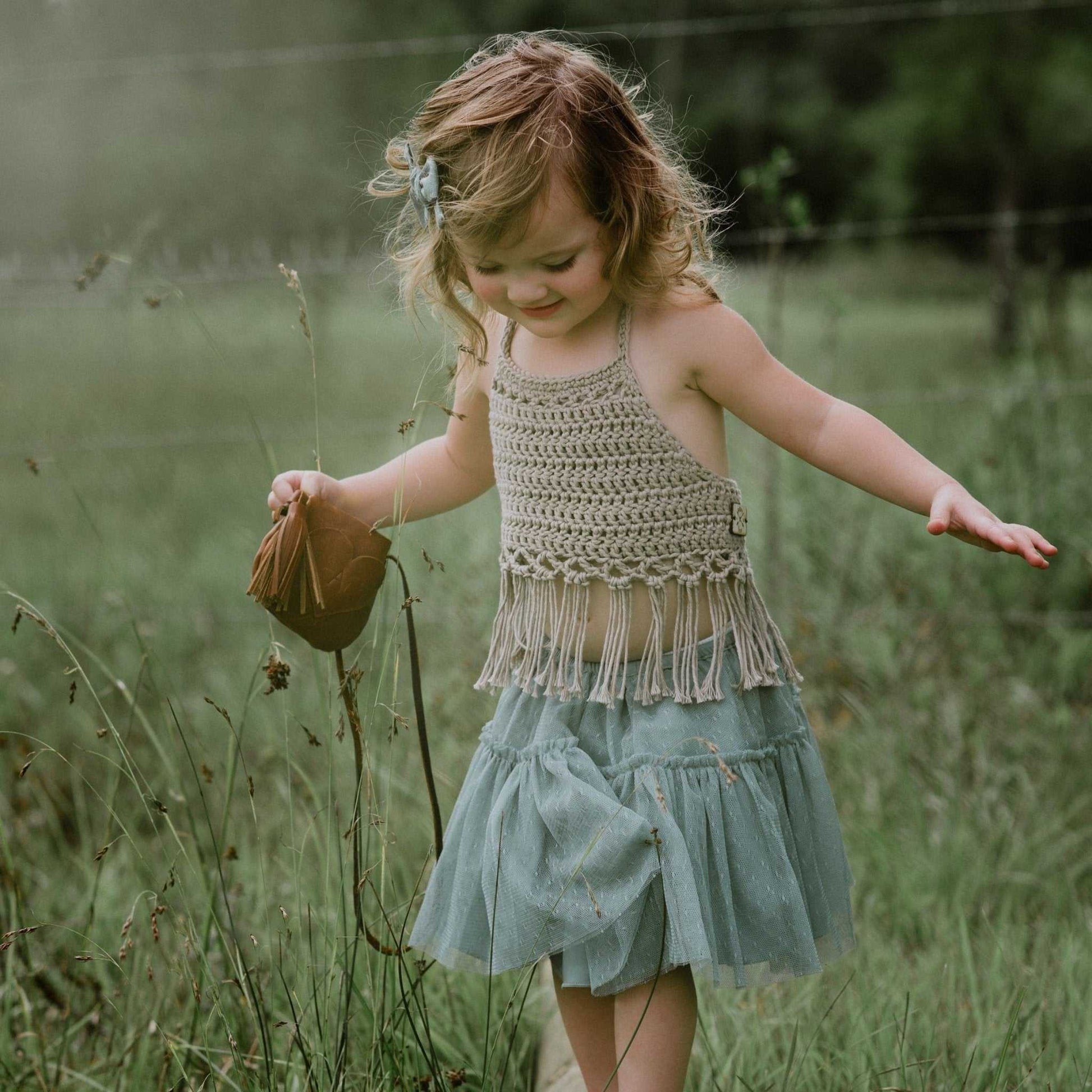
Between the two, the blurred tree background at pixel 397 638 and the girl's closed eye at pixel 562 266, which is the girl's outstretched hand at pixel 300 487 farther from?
the girl's closed eye at pixel 562 266

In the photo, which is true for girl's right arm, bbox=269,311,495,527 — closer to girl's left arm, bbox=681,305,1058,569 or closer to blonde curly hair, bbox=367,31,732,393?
blonde curly hair, bbox=367,31,732,393

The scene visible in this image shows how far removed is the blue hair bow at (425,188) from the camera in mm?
1597

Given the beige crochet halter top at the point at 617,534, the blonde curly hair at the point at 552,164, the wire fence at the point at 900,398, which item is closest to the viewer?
the blonde curly hair at the point at 552,164

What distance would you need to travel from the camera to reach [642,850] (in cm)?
154

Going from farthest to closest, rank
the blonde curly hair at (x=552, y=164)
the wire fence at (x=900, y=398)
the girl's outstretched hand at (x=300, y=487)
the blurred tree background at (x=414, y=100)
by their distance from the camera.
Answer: the blurred tree background at (x=414, y=100) < the wire fence at (x=900, y=398) < the girl's outstretched hand at (x=300, y=487) < the blonde curly hair at (x=552, y=164)

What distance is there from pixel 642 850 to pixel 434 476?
676 millimetres

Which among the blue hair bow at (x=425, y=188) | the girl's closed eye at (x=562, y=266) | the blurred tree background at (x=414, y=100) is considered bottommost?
the girl's closed eye at (x=562, y=266)

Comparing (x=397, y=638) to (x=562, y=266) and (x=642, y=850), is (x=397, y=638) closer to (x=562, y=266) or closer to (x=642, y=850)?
(x=642, y=850)

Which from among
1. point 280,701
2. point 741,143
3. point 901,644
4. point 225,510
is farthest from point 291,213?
point 901,644

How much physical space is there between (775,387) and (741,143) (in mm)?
7888

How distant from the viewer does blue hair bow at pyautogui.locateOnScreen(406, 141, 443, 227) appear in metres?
1.60

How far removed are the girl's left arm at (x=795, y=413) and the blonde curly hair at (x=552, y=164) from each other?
8cm

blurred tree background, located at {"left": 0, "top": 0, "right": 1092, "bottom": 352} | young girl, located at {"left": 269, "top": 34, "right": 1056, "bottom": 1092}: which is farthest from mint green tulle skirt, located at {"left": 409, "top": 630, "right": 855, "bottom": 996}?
blurred tree background, located at {"left": 0, "top": 0, "right": 1092, "bottom": 352}

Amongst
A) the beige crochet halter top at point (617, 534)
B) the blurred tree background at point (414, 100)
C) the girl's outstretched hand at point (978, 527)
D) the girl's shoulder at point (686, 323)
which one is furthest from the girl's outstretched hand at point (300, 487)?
the blurred tree background at point (414, 100)
